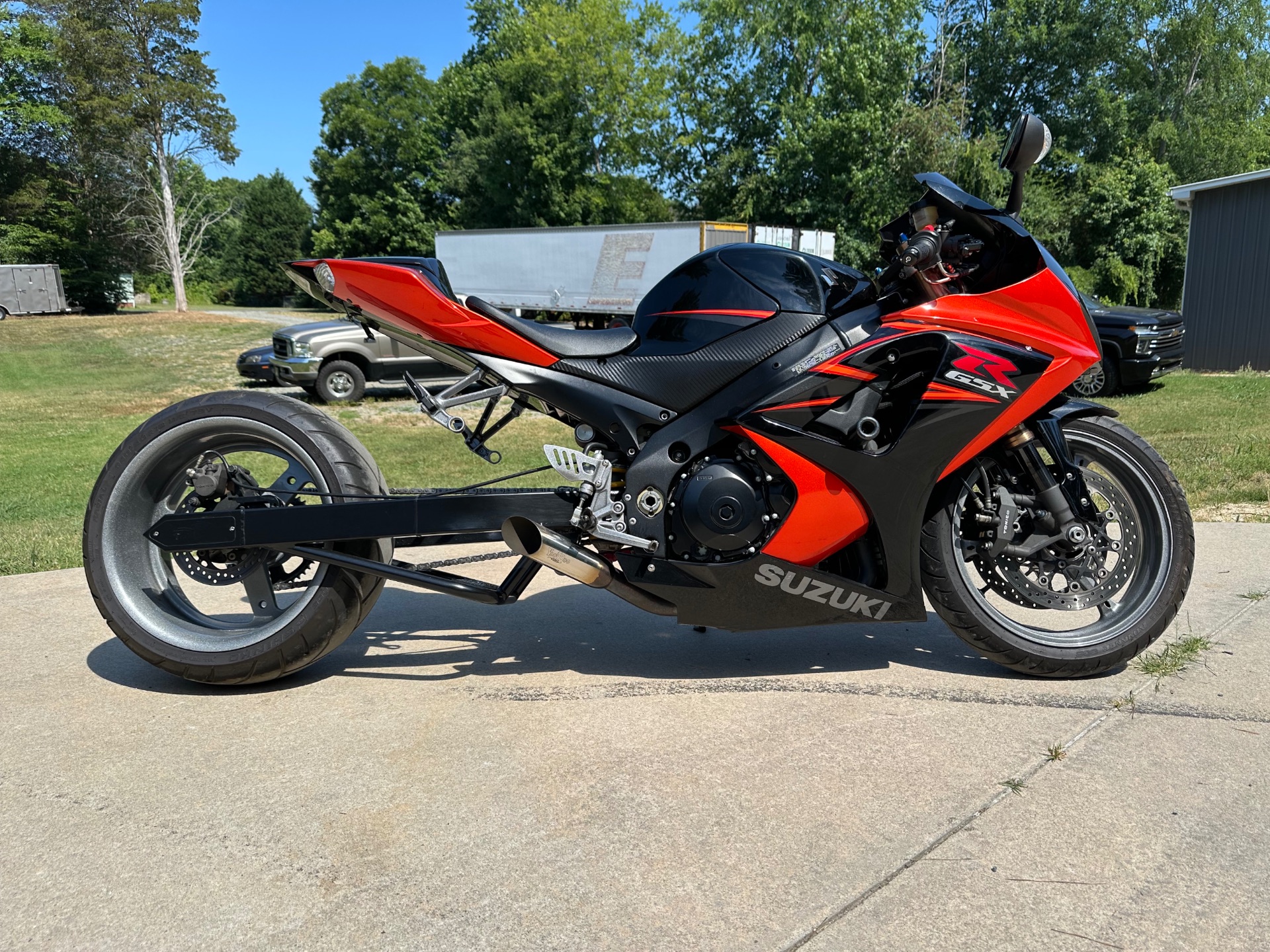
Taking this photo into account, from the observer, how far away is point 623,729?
2766 millimetres

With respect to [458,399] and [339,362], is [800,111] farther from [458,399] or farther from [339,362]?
[458,399]

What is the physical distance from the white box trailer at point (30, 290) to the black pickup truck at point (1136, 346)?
141 feet

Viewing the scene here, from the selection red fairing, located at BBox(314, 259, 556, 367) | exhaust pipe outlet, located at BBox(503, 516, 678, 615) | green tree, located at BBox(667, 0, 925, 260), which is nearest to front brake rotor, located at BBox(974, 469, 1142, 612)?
exhaust pipe outlet, located at BBox(503, 516, 678, 615)

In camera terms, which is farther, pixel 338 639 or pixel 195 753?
pixel 338 639

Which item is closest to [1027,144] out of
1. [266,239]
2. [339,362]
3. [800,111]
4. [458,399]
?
[458,399]

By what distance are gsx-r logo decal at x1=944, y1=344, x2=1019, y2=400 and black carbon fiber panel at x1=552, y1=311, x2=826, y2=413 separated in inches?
17.5

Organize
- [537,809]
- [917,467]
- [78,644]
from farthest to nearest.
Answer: [78,644] < [917,467] < [537,809]

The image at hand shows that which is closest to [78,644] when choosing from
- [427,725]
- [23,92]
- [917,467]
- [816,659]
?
[427,725]

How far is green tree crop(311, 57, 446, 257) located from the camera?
56.3 metres

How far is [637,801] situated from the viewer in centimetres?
236

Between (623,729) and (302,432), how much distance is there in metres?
1.43

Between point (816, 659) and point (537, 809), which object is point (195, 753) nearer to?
point (537, 809)

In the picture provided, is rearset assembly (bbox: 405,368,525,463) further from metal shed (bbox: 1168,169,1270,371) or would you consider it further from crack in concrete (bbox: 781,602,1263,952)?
metal shed (bbox: 1168,169,1270,371)

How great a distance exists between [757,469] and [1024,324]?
3.14 feet
